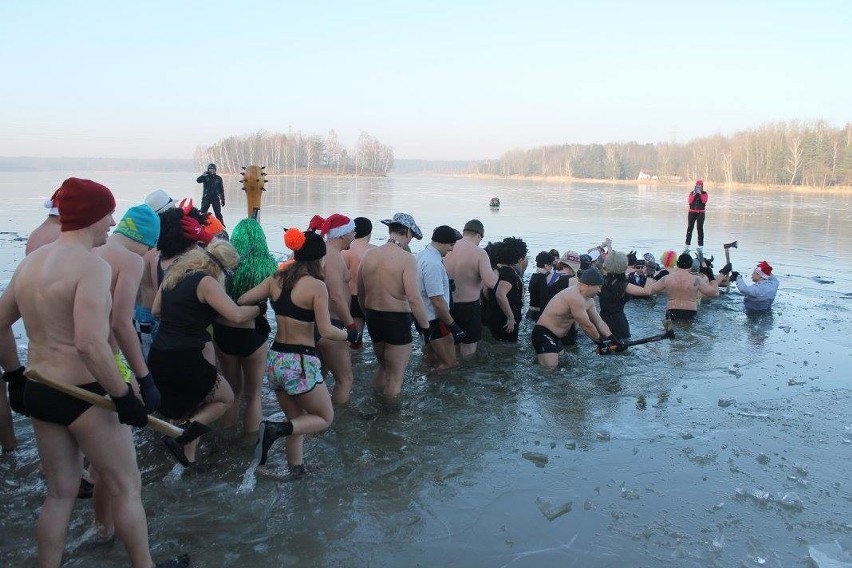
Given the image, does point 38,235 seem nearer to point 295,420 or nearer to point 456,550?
point 295,420

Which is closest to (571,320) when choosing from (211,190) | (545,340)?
(545,340)

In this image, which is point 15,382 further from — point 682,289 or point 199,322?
point 682,289

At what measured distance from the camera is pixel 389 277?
5.76 m

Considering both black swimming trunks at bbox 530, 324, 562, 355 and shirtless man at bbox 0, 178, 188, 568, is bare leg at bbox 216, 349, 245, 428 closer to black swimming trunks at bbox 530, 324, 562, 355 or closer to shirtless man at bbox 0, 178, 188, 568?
shirtless man at bbox 0, 178, 188, 568

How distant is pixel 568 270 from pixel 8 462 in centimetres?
642

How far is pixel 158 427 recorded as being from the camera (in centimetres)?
327

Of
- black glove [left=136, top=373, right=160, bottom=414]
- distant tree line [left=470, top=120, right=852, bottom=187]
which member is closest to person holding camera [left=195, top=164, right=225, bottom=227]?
black glove [left=136, top=373, right=160, bottom=414]

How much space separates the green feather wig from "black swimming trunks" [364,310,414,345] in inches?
47.8

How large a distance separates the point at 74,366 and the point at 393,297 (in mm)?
3222

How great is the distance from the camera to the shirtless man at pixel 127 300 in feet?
10.6

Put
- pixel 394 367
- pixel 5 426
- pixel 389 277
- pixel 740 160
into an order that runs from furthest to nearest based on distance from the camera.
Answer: pixel 740 160 → pixel 394 367 → pixel 389 277 → pixel 5 426

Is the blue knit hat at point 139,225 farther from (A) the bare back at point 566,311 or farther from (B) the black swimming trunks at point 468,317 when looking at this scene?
(A) the bare back at point 566,311

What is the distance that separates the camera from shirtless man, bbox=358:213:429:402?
5.74m

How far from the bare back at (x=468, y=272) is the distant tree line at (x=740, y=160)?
84.8 m
